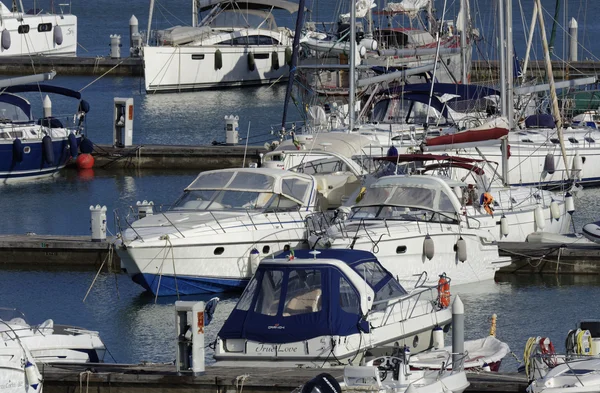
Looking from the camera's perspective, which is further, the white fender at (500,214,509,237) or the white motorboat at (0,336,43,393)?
the white fender at (500,214,509,237)

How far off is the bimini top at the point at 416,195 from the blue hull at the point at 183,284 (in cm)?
281

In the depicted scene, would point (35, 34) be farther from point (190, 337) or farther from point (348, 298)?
point (190, 337)

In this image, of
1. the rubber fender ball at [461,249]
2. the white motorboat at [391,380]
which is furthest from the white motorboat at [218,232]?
the white motorboat at [391,380]

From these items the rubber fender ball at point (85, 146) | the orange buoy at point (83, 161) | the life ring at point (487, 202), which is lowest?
the orange buoy at point (83, 161)

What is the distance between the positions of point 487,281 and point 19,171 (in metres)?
16.6

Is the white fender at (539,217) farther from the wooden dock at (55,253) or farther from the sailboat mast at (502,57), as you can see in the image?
the wooden dock at (55,253)

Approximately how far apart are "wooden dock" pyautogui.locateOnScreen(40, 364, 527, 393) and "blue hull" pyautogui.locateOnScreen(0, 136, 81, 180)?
20.7 m

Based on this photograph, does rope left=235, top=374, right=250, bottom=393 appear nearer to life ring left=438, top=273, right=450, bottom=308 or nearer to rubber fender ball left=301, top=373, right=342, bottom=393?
rubber fender ball left=301, top=373, right=342, bottom=393

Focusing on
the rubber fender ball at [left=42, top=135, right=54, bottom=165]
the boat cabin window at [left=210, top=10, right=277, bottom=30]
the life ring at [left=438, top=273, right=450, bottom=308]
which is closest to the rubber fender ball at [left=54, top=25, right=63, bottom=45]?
the boat cabin window at [left=210, top=10, right=277, bottom=30]

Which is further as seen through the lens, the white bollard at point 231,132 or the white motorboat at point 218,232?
the white bollard at point 231,132

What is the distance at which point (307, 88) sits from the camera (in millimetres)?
43719

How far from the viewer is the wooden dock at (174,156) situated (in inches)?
1690

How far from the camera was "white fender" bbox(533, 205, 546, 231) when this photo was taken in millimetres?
30891

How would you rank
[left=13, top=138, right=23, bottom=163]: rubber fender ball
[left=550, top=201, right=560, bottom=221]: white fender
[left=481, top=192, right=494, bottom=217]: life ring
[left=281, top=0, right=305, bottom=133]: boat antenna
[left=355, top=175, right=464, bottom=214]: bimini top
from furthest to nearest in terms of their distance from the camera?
[left=13, top=138, right=23, bottom=163]: rubber fender ball, [left=281, top=0, right=305, bottom=133]: boat antenna, [left=550, top=201, right=560, bottom=221]: white fender, [left=481, top=192, right=494, bottom=217]: life ring, [left=355, top=175, right=464, bottom=214]: bimini top
